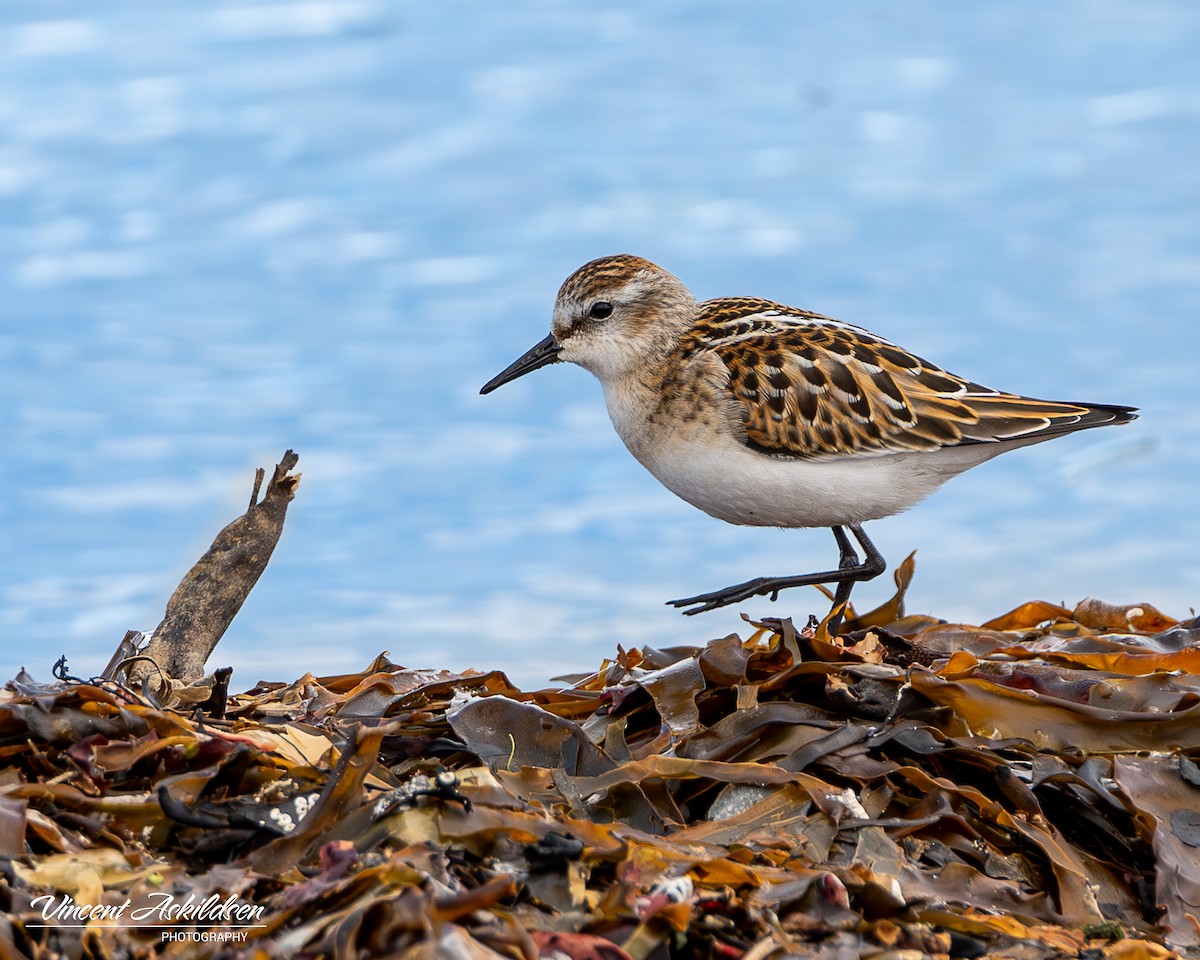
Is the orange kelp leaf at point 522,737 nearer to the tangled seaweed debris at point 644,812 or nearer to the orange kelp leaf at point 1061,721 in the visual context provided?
the tangled seaweed debris at point 644,812

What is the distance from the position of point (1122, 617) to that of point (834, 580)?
54.1 inches

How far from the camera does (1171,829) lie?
4.09m

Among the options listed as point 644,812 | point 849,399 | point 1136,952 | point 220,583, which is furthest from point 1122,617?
point 220,583

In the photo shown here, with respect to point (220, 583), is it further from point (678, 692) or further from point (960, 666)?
point (960, 666)

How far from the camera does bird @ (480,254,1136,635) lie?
644 centimetres

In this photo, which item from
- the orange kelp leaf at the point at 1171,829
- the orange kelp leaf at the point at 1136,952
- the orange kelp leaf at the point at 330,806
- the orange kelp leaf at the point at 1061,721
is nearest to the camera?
the orange kelp leaf at the point at 330,806

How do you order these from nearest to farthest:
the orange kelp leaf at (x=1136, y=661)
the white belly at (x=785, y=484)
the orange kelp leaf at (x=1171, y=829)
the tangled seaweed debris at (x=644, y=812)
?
1. the tangled seaweed debris at (x=644, y=812)
2. the orange kelp leaf at (x=1171, y=829)
3. the orange kelp leaf at (x=1136, y=661)
4. the white belly at (x=785, y=484)

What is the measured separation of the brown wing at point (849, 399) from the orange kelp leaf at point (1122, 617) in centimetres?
101

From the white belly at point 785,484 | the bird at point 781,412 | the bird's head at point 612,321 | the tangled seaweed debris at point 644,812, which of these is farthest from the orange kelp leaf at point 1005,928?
the bird's head at point 612,321

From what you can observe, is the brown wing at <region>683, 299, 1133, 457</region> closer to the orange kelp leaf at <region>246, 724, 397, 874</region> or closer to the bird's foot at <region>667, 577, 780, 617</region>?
the bird's foot at <region>667, 577, 780, 617</region>

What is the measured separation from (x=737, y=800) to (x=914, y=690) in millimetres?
874

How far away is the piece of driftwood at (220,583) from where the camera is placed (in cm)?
537

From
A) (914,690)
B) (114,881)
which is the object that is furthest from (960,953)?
(114,881)

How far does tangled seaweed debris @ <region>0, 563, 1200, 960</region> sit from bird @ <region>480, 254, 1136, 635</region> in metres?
1.34
